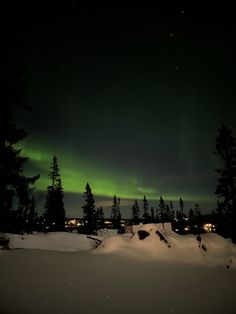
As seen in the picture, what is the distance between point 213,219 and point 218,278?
20863 mm

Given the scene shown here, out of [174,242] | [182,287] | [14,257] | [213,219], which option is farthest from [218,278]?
[213,219]

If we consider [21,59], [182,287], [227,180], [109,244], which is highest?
[21,59]

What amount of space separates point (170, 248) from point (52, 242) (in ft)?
54.3

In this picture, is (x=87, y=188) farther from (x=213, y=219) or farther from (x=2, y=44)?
(x=2, y=44)

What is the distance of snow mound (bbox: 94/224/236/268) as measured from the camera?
8188mm

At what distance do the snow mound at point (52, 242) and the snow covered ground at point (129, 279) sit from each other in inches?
398

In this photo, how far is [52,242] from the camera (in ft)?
75.5

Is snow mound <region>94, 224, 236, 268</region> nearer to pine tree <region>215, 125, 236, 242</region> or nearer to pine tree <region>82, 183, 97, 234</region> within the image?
pine tree <region>215, 125, 236, 242</region>

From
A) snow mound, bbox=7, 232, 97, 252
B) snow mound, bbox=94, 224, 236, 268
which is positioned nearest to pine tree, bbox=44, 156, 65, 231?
snow mound, bbox=7, 232, 97, 252

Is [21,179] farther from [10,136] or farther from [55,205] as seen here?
[55,205]

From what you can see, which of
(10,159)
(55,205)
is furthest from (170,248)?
(55,205)

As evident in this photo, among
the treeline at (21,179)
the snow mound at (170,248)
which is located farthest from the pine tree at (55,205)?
the snow mound at (170,248)

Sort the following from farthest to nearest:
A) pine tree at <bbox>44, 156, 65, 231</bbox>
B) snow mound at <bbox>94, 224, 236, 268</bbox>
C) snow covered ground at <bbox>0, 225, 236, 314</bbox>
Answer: pine tree at <bbox>44, 156, 65, 231</bbox>
snow mound at <bbox>94, 224, 236, 268</bbox>
snow covered ground at <bbox>0, 225, 236, 314</bbox>

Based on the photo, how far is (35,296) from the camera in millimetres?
4582
